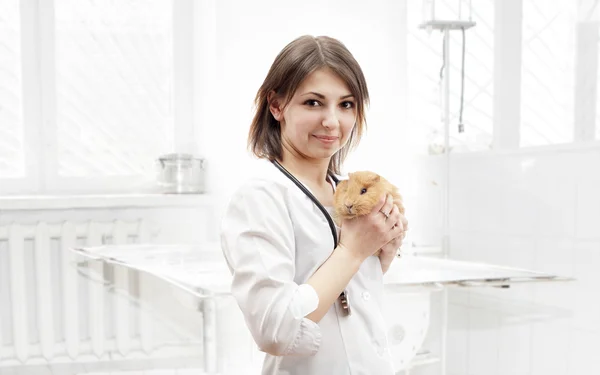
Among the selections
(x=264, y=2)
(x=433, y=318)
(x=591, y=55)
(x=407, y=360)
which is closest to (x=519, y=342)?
(x=433, y=318)

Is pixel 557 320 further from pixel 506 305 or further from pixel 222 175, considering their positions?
pixel 222 175

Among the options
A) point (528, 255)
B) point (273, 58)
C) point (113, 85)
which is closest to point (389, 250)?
point (528, 255)

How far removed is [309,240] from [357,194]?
77mm

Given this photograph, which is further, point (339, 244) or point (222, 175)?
point (222, 175)

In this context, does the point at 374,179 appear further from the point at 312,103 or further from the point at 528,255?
the point at 528,255

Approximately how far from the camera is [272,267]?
24.4 inches

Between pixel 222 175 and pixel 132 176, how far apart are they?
46 cm

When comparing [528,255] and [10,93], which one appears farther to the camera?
[10,93]

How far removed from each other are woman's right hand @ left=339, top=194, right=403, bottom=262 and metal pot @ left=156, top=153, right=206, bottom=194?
5.94 feet

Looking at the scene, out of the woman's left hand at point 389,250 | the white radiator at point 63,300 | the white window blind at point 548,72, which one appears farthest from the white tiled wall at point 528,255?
the white radiator at point 63,300

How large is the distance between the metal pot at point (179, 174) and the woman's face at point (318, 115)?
176cm

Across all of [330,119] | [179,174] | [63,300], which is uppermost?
[330,119]

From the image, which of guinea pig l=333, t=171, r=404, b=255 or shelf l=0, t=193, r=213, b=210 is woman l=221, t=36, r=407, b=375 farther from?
shelf l=0, t=193, r=213, b=210

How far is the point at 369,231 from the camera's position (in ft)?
2.21
